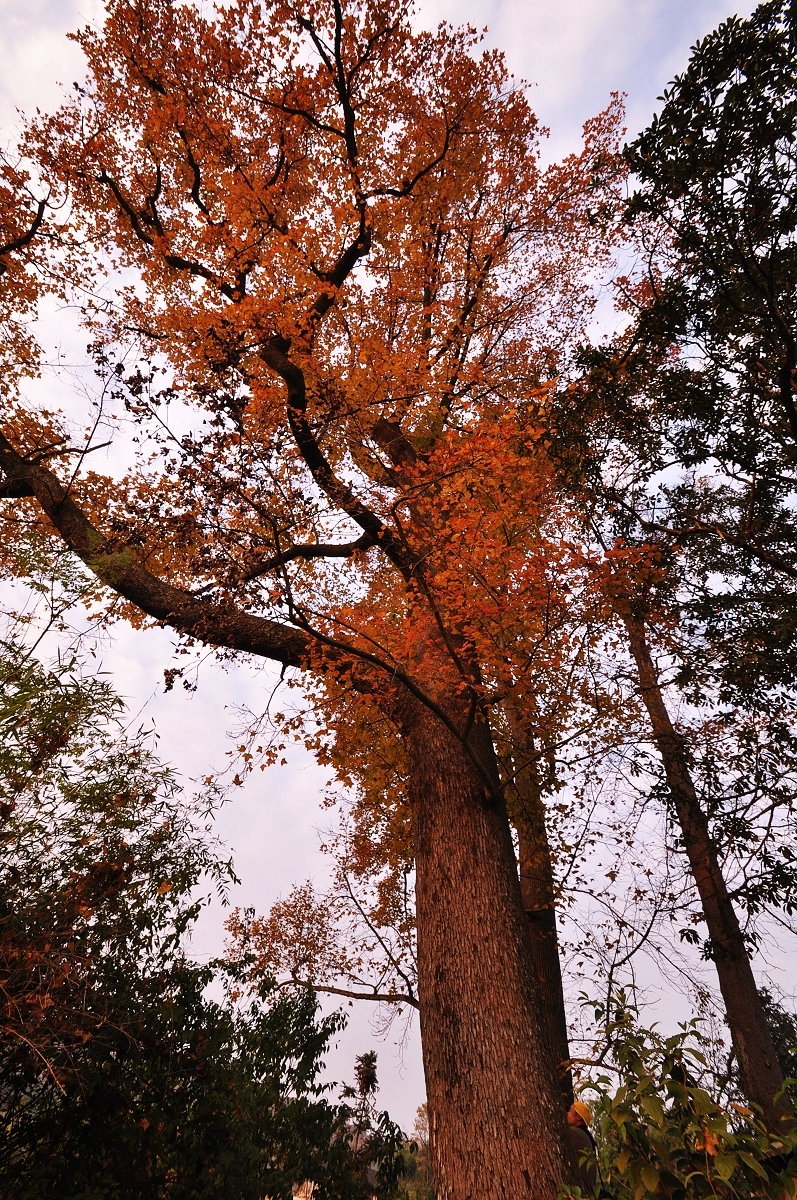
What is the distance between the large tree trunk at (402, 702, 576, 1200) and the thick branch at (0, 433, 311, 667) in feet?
5.99

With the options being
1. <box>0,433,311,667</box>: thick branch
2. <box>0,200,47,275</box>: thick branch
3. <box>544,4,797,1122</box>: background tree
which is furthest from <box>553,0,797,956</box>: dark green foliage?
<box>0,200,47,275</box>: thick branch

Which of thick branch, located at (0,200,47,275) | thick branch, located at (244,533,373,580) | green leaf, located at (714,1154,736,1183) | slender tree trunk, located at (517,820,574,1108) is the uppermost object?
thick branch, located at (0,200,47,275)

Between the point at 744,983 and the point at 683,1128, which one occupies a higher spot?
the point at 744,983

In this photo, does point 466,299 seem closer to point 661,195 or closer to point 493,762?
point 661,195

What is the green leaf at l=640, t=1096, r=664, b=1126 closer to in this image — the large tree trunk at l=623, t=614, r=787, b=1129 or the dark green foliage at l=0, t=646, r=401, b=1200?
the dark green foliage at l=0, t=646, r=401, b=1200

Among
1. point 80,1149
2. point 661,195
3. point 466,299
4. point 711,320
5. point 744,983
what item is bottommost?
point 80,1149

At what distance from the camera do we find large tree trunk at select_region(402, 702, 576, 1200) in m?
3.17

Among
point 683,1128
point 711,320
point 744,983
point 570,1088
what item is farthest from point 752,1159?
point 744,983

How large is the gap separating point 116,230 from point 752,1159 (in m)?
11.9

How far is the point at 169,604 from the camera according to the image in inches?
230

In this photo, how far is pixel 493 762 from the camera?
5332mm

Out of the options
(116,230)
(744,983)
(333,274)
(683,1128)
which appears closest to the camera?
(683,1128)

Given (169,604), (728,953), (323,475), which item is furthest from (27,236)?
(728,953)

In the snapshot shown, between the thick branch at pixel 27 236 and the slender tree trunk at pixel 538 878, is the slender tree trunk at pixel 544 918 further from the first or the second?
the thick branch at pixel 27 236
